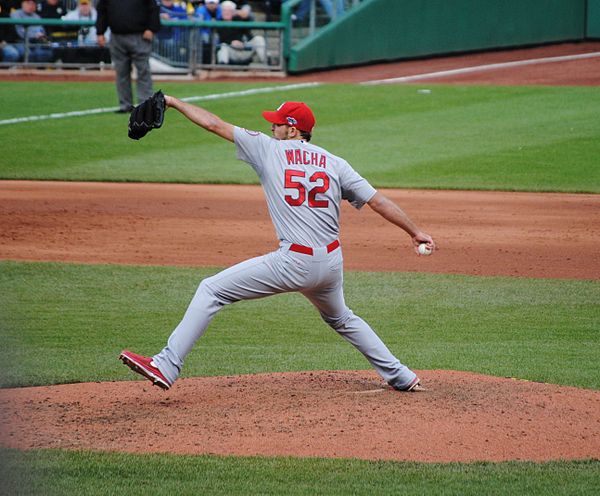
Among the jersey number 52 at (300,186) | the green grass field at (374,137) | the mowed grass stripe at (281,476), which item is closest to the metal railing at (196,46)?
the green grass field at (374,137)

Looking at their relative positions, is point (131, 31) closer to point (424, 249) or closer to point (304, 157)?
point (304, 157)

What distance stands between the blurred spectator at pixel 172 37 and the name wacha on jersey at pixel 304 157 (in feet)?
62.4

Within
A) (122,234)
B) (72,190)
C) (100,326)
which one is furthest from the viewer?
(72,190)

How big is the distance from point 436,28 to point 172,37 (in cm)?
680

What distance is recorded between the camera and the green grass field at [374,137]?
55.5 feet

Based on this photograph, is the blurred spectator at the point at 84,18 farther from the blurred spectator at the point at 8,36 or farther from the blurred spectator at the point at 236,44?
the blurred spectator at the point at 236,44

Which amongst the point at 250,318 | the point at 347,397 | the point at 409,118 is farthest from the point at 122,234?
the point at 409,118

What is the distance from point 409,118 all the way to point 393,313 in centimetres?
1180

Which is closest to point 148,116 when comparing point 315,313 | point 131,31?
point 315,313

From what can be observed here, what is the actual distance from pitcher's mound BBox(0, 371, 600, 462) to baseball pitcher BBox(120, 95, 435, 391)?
41 centimetres

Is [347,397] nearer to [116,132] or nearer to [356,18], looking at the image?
[116,132]

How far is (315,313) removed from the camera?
973 centimetres

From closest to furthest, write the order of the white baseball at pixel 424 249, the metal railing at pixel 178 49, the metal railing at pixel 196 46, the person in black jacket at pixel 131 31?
the white baseball at pixel 424 249
the person in black jacket at pixel 131 31
the metal railing at pixel 178 49
the metal railing at pixel 196 46

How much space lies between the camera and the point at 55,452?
5805mm
